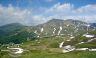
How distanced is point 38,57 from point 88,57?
28.4 m

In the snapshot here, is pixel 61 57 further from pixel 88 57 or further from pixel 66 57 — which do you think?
pixel 88 57

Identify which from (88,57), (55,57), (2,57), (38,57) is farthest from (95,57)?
(2,57)

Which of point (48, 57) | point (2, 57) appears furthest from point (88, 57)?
point (2, 57)

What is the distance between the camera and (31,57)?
12762 cm

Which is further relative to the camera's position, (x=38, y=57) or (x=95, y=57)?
(x=38, y=57)

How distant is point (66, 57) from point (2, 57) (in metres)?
39.8

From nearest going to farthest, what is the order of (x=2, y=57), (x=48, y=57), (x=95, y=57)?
(x=95, y=57), (x=48, y=57), (x=2, y=57)

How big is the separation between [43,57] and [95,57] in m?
28.1

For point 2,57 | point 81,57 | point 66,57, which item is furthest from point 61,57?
point 2,57

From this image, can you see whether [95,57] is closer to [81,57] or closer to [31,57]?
[81,57]

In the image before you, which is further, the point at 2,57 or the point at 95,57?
the point at 2,57

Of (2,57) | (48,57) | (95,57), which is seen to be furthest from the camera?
(2,57)

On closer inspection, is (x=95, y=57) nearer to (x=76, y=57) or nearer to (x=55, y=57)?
(x=76, y=57)

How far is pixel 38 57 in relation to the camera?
126500 mm
